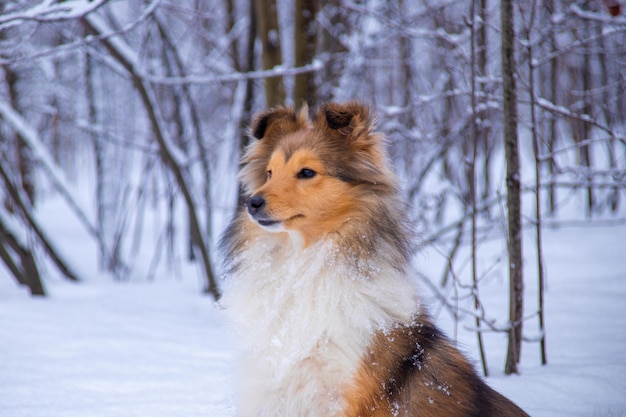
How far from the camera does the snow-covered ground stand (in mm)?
3242

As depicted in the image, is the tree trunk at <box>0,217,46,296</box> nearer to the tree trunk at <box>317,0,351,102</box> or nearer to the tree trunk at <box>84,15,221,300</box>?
the tree trunk at <box>84,15,221,300</box>

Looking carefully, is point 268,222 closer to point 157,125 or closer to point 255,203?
point 255,203

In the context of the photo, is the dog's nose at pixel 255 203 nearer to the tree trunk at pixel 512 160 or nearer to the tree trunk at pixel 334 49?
the tree trunk at pixel 512 160

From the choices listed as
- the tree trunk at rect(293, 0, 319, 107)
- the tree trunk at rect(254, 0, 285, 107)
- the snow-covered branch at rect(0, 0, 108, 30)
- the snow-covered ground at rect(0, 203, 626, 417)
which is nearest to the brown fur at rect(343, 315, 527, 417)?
the snow-covered ground at rect(0, 203, 626, 417)

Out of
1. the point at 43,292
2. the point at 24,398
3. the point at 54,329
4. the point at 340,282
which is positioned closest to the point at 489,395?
the point at 340,282

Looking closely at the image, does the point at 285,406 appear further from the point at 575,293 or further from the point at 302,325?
the point at 575,293

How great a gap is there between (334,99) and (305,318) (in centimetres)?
460

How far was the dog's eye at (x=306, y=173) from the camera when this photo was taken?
2.79 meters

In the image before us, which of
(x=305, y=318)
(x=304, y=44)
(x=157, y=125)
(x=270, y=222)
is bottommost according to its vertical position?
(x=305, y=318)

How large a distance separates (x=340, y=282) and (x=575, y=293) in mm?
4327

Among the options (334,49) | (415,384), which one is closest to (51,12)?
(415,384)

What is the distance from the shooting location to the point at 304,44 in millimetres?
5660

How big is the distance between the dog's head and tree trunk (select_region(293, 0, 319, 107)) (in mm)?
2660

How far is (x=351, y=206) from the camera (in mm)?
2727
